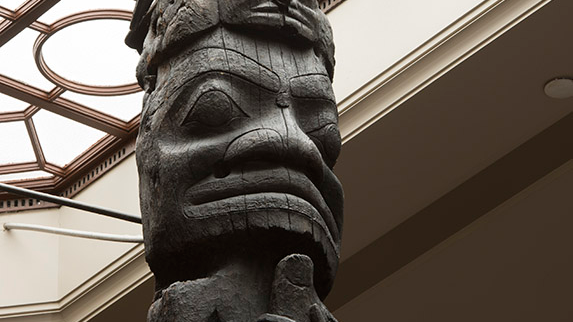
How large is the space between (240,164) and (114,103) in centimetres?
704

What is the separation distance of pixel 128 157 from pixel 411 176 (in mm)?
2627

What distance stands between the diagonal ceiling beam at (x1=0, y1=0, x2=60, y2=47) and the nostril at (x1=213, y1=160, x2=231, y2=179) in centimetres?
621

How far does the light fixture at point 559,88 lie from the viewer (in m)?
8.35

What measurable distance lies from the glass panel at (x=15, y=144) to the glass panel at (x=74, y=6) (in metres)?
1.40

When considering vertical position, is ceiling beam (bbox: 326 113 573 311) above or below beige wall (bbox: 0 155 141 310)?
below

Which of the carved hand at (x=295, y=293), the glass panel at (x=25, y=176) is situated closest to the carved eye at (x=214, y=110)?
the carved hand at (x=295, y=293)

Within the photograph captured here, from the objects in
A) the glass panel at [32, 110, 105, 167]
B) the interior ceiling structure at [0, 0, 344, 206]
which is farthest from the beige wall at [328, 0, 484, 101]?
the glass panel at [32, 110, 105, 167]

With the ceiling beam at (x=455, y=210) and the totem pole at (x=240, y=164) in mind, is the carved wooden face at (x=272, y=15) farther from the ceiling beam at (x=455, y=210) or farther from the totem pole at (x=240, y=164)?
the ceiling beam at (x=455, y=210)

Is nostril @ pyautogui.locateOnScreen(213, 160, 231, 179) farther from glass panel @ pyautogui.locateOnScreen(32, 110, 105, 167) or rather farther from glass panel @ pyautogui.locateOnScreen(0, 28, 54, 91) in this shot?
glass panel @ pyautogui.locateOnScreen(32, 110, 105, 167)

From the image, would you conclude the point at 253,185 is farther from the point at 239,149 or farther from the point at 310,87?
the point at 310,87

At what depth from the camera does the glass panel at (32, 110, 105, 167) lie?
9.72m

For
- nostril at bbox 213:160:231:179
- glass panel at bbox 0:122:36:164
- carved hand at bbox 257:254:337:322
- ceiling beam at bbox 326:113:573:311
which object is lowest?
carved hand at bbox 257:254:337:322

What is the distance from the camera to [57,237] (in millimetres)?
10555

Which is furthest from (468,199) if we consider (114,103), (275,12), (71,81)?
(275,12)
